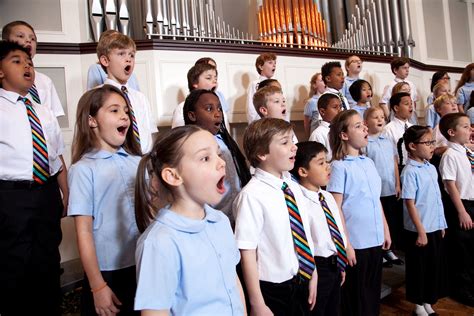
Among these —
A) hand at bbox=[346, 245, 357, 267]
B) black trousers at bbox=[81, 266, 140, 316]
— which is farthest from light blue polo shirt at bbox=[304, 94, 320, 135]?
black trousers at bbox=[81, 266, 140, 316]


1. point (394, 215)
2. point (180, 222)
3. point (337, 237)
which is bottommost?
point (394, 215)

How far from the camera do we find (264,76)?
4.05 metres

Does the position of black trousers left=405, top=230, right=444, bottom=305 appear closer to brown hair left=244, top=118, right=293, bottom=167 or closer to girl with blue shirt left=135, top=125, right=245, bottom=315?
brown hair left=244, top=118, right=293, bottom=167

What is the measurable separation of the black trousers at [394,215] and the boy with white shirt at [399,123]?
1.21 ft

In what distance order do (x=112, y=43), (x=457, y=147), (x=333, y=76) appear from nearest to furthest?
1. (x=112, y=43)
2. (x=457, y=147)
3. (x=333, y=76)

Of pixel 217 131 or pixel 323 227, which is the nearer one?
pixel 323 227

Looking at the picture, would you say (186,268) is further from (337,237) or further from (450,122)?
(450,122)

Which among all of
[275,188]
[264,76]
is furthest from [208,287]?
[264,76]

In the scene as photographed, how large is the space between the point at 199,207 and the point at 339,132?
4.51 feet

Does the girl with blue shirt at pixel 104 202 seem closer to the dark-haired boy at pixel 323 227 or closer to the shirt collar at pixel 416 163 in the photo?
the dark-haired boy at pixel 323 227

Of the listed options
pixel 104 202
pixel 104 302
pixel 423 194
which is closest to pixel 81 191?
pixel 104 202

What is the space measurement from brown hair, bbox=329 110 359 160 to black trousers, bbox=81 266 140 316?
1.33m

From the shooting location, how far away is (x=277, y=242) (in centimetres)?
169

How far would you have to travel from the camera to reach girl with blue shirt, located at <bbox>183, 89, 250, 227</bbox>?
203 centimetres
